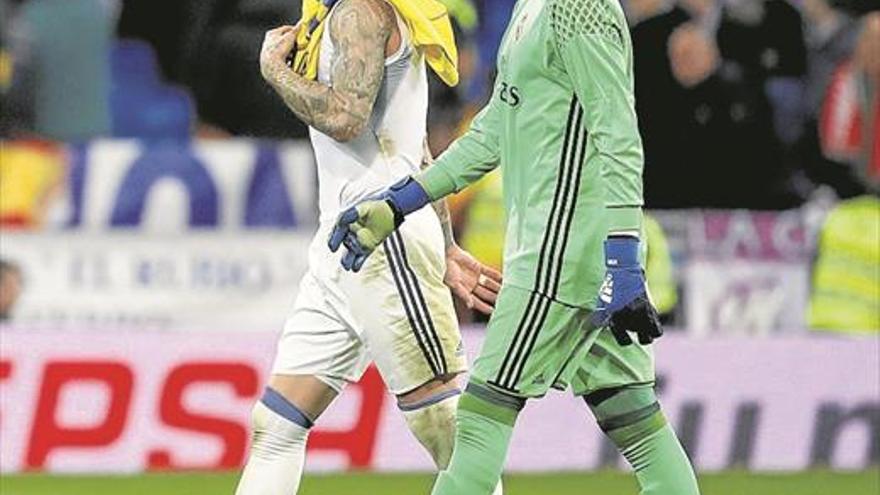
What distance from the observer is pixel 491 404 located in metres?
7.68

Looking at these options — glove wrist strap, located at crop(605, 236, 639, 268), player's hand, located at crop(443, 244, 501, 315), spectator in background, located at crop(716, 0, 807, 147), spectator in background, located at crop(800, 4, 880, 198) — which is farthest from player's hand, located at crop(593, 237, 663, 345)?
spectator in background, located at crop(716, 0, 807, 147)

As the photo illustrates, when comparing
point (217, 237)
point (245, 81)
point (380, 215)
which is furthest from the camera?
point (245, 81)

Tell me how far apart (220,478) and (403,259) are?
4206 millimetres

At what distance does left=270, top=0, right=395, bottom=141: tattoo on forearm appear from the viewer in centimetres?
813

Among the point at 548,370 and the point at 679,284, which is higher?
the point at 548,370

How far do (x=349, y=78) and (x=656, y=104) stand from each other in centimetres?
729

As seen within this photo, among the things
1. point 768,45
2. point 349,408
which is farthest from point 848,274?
point 349,408

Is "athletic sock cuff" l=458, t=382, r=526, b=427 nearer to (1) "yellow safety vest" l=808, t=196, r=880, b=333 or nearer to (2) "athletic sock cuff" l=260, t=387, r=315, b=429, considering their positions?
(2) "athletic sock cuff" l=260, t=387, r=315, b=429

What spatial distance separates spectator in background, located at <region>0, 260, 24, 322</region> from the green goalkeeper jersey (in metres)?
6.51

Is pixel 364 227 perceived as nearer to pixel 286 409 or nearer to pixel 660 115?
pixel 286 409

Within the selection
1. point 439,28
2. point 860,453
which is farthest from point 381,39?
point 860,453

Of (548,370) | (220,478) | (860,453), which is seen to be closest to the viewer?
(548,370)

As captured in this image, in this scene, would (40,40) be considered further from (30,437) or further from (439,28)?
(439,28)

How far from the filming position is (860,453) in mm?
13164
